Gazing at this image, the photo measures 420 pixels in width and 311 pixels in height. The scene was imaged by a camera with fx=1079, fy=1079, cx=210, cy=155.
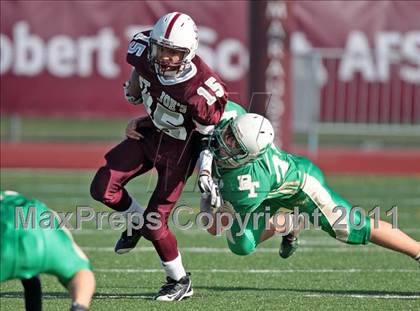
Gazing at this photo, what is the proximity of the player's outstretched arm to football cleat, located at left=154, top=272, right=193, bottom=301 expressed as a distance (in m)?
1.54

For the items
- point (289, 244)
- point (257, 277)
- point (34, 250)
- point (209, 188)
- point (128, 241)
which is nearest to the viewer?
point (34, 250)

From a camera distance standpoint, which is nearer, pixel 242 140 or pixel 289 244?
pixel 242 140

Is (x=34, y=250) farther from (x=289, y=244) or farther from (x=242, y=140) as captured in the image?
(x=289, y=244)

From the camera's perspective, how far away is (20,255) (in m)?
3.93

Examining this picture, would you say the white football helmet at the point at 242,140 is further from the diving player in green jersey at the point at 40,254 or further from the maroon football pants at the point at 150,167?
the diving player in green jersey at the point at 40,254

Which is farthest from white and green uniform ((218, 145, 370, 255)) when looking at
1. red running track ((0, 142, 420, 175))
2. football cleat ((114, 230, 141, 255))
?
red running track ((0, 142, 420, 175))

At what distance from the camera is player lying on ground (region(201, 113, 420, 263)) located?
534 cm

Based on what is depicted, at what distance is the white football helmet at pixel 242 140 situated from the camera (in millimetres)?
5277

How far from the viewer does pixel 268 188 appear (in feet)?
18.2

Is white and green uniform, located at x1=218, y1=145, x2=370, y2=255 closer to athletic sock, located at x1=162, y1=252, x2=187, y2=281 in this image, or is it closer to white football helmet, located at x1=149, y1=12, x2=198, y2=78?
athletic sock, located at x1=162, y1=252, x2=187, y2=281

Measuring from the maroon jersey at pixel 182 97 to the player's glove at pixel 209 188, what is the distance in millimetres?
391

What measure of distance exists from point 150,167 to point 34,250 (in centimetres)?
200

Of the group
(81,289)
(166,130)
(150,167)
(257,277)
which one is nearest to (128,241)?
(150,167)

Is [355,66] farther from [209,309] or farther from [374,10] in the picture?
[209,309]
